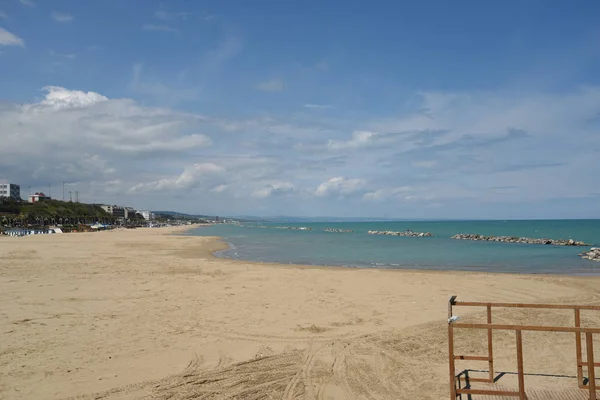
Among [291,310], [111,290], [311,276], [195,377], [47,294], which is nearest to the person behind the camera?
[195,377]

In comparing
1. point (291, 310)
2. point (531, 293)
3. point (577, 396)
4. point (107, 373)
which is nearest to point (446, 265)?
point (531, 293)

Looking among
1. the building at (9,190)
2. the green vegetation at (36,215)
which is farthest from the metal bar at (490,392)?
the building at (9,190)

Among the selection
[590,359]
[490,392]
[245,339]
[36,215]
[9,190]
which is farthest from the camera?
[9,190]

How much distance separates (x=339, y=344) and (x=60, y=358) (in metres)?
5.43

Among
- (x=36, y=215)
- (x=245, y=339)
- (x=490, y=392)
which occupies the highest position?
(x=36, y=215)

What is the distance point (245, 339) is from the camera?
8945 millimetres

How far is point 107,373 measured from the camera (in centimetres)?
695

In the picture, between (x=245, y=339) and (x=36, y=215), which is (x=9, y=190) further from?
(x=245, y=339)

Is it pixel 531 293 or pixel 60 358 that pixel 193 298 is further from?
pixel 531 293

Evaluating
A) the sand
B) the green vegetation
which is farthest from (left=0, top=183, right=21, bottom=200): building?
the sand

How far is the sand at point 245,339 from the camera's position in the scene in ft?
21.7

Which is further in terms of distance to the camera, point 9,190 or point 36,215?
point 9,190

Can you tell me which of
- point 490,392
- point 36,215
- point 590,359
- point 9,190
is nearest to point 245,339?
point 490,392

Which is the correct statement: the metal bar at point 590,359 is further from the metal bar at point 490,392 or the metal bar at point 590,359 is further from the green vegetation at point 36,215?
the green vegetation at point 36,215
